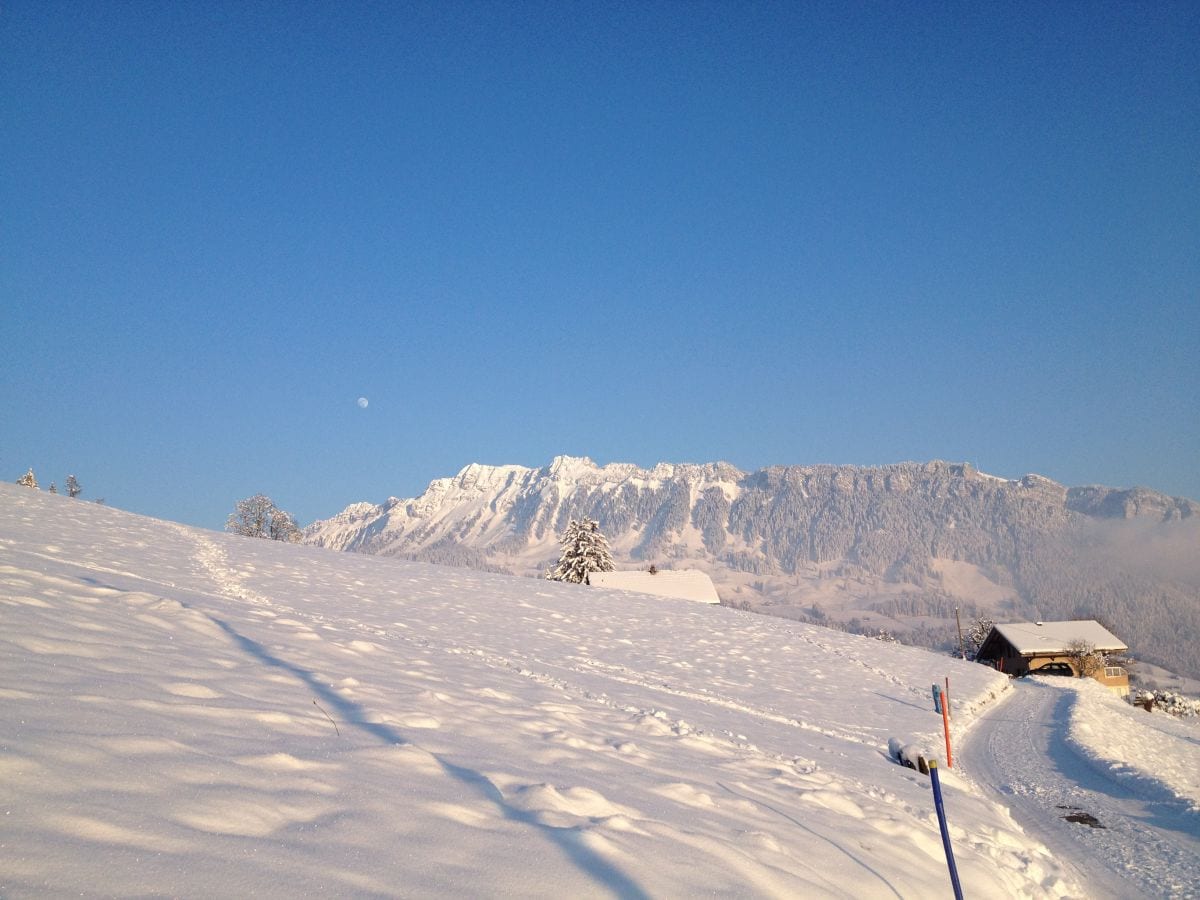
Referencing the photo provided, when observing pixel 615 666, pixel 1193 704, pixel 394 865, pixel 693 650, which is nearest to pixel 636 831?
pixel 394 865

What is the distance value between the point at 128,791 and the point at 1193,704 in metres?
58.5

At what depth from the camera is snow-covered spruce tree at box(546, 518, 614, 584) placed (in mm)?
57688

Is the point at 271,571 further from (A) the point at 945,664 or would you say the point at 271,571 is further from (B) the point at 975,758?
(A) the point at 945,664

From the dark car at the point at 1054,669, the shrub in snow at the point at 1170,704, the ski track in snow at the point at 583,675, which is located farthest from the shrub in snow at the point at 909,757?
the dark car at the point at 1054,669

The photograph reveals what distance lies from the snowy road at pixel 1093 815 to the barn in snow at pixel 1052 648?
4655 cm

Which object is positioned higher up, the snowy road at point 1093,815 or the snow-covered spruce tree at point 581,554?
the snow-covered spruce tree at point 581,554

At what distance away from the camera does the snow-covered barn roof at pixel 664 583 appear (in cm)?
5453

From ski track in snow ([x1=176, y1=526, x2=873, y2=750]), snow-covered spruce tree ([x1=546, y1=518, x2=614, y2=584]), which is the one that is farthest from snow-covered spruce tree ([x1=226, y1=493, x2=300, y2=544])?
ski track in snow ([x1=176, y1=526, x2=873, y2=750])

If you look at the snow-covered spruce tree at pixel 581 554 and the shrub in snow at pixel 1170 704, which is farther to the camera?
the snow-covered spruce tree at pixel 581 554

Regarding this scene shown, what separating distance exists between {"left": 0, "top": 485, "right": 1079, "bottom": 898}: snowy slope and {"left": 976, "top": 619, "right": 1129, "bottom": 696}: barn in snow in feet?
173

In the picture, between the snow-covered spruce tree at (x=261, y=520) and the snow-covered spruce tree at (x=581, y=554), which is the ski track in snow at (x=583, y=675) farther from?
the snow-covered spruce tree at (x=261, y=520)

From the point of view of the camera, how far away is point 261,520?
73812 mm

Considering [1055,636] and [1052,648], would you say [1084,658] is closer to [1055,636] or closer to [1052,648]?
[1052,648]

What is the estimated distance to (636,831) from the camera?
14.8 feet
